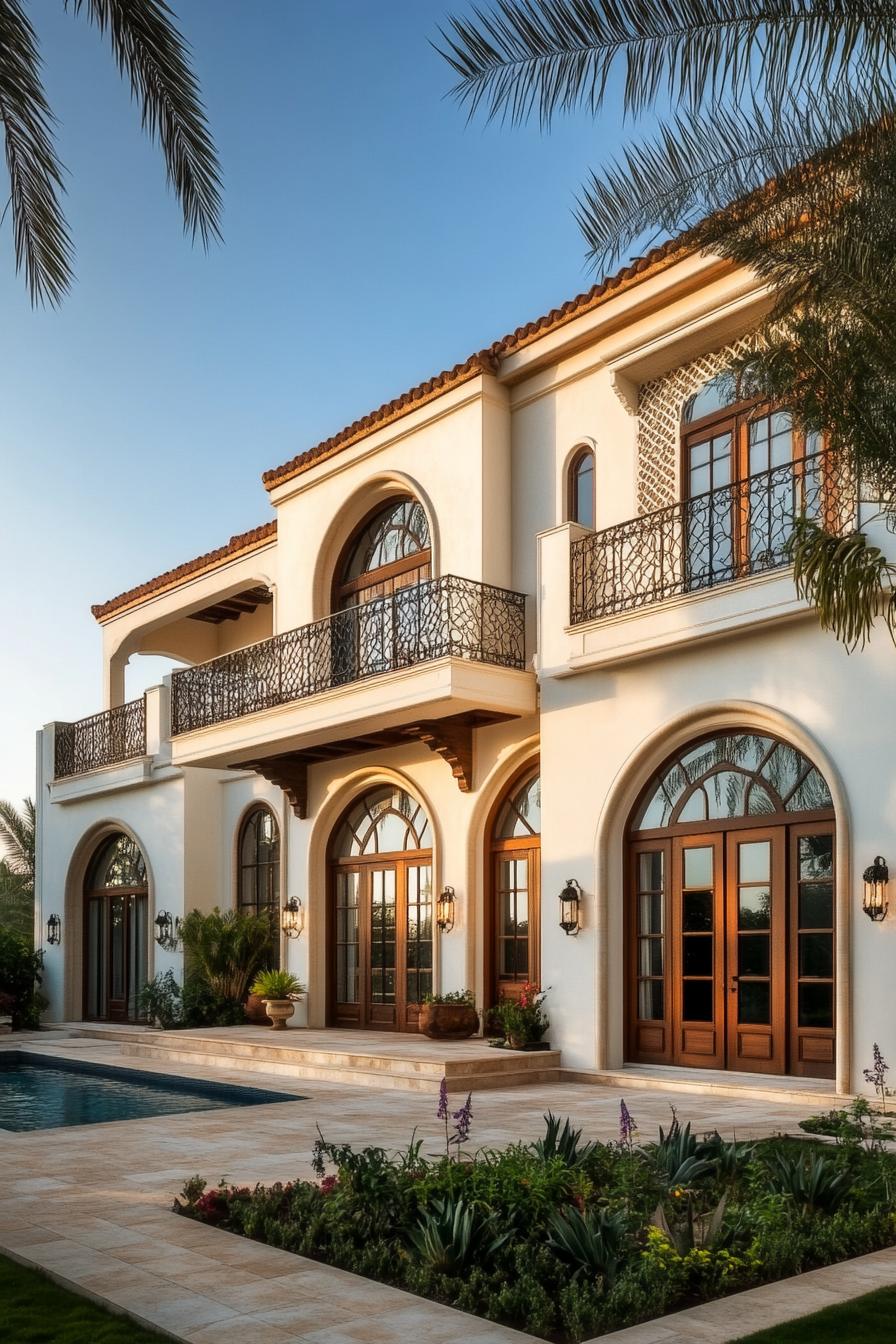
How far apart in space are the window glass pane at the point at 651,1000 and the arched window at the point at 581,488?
5207 mm

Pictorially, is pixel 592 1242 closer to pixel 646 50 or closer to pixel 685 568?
pixel 646 50

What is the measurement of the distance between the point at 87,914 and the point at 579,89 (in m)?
20.5

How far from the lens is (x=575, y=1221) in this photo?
5766mm

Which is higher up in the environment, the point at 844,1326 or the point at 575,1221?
the point at 575,1221

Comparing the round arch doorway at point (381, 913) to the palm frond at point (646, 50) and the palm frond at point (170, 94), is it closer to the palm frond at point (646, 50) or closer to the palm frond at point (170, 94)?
the palm frond at point (170, 94)

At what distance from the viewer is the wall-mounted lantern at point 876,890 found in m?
11.2

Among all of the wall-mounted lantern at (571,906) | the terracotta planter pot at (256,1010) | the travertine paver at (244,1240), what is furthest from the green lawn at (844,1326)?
the terracotta planter pot at (256,1010)

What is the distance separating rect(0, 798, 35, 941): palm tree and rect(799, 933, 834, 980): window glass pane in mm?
27078

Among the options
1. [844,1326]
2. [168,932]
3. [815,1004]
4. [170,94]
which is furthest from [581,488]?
[844,1326]

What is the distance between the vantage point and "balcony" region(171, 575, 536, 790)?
15.3m

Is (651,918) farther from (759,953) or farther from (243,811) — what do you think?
(243,811)

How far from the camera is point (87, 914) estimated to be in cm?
2503

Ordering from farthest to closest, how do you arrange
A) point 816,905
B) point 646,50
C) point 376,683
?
point 376,683
point 816,905
point 646,50

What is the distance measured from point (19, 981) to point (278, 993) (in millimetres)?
7033
